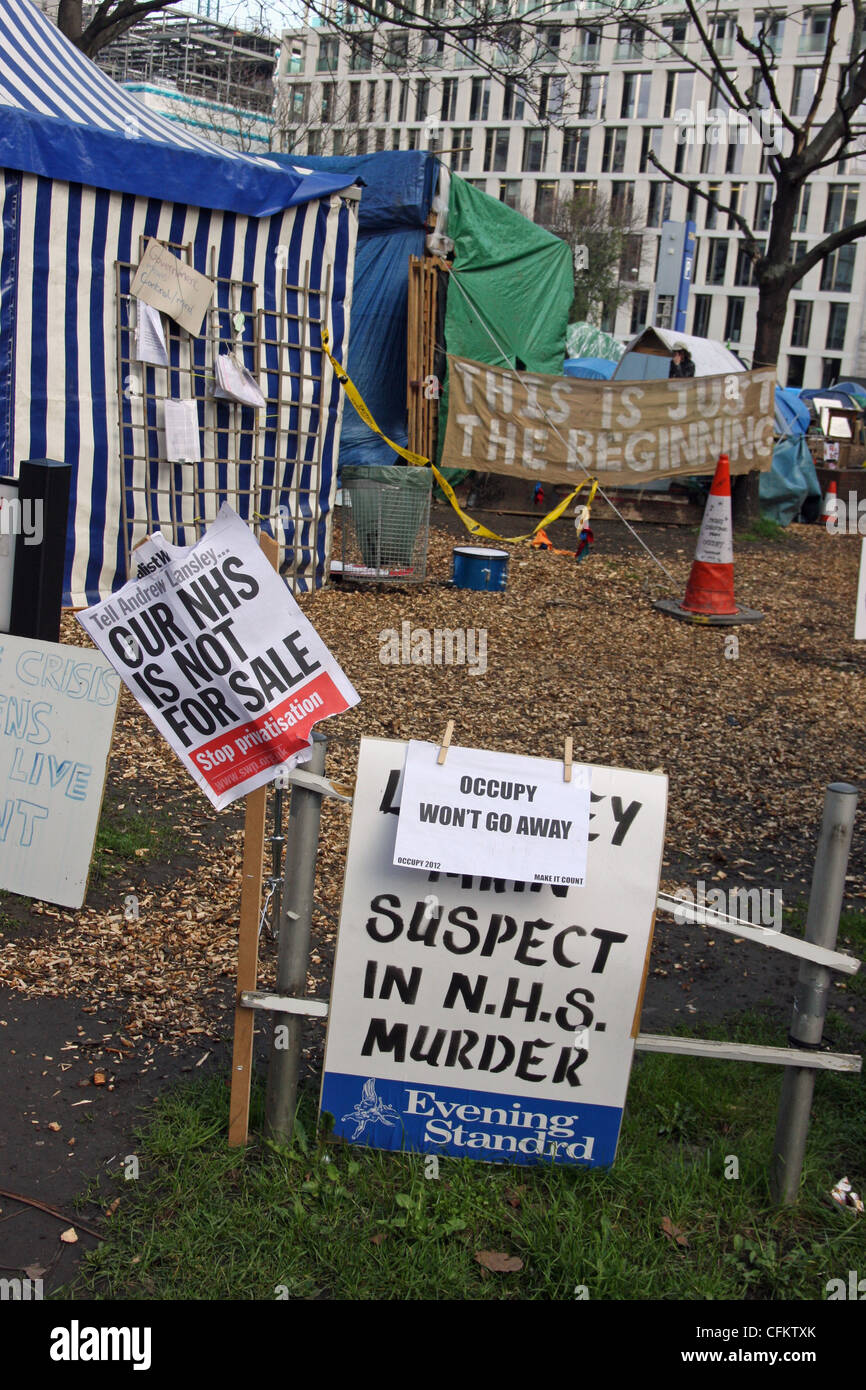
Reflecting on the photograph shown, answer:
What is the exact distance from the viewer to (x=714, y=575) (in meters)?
10.2

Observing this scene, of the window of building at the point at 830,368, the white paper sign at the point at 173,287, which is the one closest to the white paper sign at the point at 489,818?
the white paper sign at the point at 173,287

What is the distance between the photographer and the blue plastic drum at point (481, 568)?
405 inches

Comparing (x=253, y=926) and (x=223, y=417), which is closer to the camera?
(x=253, y=926)

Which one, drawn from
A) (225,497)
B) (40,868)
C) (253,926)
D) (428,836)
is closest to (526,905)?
(428,836)

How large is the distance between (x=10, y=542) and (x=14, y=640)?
0.37 meters

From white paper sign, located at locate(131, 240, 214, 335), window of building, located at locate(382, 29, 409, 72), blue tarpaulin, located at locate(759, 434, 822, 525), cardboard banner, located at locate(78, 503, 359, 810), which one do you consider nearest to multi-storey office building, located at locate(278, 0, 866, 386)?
blue tarpaulin, located at locate(759, 434, 822, 525)

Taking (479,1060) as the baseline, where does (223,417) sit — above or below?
above

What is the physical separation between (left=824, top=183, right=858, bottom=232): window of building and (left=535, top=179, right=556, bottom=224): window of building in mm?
13789

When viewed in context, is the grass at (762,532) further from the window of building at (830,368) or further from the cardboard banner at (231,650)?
the window of building at (830,368)

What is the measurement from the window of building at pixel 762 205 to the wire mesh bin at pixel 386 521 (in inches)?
2302

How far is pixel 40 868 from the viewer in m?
4.50

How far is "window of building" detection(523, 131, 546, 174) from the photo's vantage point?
68438 mm

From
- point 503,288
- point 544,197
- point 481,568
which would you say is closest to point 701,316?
point 544,197
